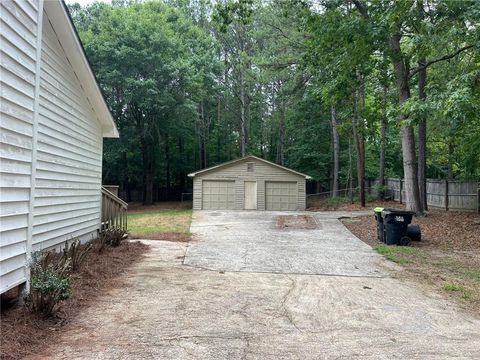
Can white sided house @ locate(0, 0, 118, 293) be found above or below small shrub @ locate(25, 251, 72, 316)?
above

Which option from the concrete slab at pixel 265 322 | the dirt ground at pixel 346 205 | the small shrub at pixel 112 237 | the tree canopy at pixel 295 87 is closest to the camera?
the concrete slab at pixel 265 322

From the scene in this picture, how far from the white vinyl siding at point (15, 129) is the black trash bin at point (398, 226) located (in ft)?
29.1

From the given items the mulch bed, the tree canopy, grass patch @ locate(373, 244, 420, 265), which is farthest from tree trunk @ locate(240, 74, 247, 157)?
grass patch @ locate(373, 244, 420, 265)

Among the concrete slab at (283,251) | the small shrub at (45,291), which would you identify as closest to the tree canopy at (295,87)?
the concrete slab at (283,251)

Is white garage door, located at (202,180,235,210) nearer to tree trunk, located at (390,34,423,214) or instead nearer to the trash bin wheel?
tree trunk, located at (390,34,423,214)

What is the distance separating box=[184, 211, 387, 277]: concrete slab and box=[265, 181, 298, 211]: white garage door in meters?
10.1

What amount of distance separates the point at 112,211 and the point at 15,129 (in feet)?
21.6

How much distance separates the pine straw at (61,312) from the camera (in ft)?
10.5

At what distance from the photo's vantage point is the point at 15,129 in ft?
12.0

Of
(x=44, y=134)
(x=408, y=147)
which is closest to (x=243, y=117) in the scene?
(x=408, y=147)

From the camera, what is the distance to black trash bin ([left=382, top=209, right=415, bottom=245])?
10.3 metres

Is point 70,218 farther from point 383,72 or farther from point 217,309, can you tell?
point 383,72

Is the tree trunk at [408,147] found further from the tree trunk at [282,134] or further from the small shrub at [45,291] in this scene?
the tree trunk at [282,134]

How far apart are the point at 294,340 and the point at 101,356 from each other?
5.61 feet
